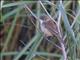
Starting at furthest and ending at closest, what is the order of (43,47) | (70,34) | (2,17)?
1. (43,47)
2. (2,17)
3. (70,34)

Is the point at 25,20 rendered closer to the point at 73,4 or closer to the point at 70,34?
the point at 73,4

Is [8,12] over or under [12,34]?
over

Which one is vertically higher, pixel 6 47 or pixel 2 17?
pixel 2 17

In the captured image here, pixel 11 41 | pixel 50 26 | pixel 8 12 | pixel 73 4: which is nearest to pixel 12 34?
pixel 11 41

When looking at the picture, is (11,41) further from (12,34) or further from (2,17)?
(2,17)

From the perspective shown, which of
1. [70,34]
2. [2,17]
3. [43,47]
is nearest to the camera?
[70,34]

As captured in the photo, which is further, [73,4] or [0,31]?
[0,31]

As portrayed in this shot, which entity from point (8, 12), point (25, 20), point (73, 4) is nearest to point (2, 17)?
point (8, 12)

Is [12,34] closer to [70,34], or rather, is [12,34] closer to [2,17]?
[2,17]

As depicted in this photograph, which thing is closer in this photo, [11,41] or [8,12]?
[8,12]
